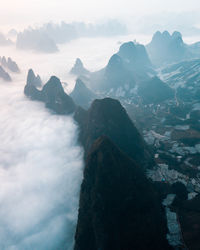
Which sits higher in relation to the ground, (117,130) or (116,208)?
(117,130)

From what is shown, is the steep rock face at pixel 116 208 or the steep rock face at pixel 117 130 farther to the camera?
the steep rock face at pixel 117 130

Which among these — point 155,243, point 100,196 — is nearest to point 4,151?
point 100,196

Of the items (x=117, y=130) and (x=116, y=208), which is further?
(x=117, y=130)

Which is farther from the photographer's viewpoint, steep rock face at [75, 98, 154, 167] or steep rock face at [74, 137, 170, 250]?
steep rock face at [75, 98, 154, 167]

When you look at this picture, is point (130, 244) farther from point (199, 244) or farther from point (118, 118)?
point (118, 118)
